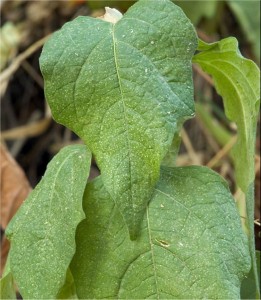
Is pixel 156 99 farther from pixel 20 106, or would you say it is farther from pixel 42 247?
pixel 20 106

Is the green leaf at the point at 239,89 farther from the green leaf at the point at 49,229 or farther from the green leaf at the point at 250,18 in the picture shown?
the green leaf at the point at 250,18

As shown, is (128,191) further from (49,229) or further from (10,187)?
(10,187)

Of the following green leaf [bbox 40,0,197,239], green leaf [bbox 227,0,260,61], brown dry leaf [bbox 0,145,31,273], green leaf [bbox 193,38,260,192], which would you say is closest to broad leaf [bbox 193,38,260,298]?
green leaf [bbox 193,38,260,192]

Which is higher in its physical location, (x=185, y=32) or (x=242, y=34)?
(x=185, y=32)

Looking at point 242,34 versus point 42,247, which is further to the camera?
point 242,34

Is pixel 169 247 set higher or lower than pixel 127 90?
lower

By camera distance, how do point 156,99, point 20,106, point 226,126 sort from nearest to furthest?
point 156,99 → point 226,126 → point 20,106

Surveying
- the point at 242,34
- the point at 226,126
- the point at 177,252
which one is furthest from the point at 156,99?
the point at 242,34

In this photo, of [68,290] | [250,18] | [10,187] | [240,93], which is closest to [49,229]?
[68,290]
